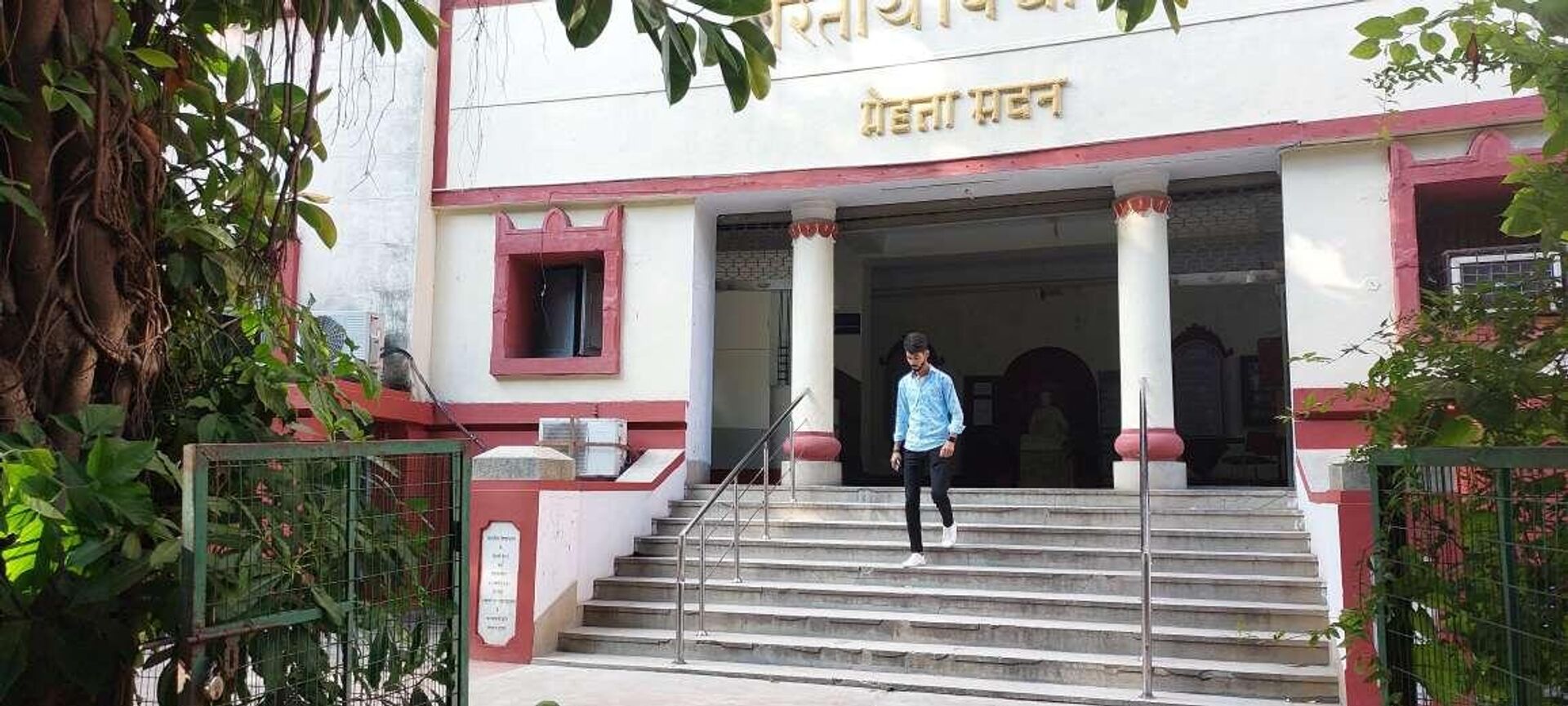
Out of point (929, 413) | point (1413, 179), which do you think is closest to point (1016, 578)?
point (929, 413)

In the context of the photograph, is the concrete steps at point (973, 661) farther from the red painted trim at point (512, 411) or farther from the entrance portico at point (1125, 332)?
the red painted trim at point (512, 411)

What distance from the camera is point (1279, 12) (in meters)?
8.20

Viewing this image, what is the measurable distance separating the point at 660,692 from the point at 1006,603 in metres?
2.17

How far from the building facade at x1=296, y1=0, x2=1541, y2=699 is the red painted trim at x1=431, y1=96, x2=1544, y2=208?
0.07ft

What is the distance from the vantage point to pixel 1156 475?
8.46 m

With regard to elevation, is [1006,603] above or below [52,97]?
below

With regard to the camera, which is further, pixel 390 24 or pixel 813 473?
pixel 813 473

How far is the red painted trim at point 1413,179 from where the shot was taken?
7672 millimetres

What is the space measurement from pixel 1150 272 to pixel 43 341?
7.62 m

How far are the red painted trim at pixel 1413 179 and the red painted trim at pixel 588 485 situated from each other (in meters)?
5.32

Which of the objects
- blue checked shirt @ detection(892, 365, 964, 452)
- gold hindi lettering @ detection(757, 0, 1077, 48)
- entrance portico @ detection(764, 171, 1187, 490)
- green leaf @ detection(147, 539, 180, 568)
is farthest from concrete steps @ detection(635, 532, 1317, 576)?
green leaf @ detection(147, 539, 180, 568)

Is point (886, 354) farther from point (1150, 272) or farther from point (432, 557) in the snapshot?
point (432, 557)

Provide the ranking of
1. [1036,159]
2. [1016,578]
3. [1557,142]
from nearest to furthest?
1. [1557,142]
2. [1016,578]
3. [1036,159]

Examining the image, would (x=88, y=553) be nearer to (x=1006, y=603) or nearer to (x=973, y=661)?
(x=973, y=661)
